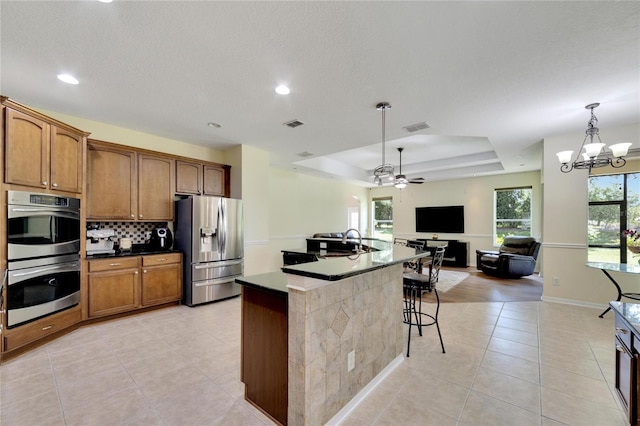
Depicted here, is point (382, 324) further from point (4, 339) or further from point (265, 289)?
point (4, 339)

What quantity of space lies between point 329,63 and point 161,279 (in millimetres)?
3687

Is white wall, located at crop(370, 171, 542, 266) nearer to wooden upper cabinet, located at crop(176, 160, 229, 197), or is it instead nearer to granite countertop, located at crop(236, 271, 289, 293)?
wooden upper cabinet, located at crop(176, 160, 229, 197)

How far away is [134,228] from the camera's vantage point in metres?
4.28

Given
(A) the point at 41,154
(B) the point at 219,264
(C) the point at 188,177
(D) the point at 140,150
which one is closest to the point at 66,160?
(A) the point at 41,154

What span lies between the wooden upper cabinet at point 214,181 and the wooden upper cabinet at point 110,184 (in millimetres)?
1084

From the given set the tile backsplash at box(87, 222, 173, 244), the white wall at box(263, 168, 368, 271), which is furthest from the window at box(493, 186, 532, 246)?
the tile backsplash at box(87, 222, 173, 244)

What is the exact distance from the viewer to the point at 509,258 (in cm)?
614

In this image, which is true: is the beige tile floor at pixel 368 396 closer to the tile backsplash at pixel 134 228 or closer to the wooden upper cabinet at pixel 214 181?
the tile backsplash at pixel 134 228

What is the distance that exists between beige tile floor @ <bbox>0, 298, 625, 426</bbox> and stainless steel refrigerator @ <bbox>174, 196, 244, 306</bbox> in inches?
33.0

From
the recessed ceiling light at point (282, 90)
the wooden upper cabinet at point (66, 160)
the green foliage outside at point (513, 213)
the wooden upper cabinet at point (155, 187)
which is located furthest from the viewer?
the green foliage outside at point (513, 213)

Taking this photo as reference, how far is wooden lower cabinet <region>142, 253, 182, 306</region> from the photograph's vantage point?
3.86 m

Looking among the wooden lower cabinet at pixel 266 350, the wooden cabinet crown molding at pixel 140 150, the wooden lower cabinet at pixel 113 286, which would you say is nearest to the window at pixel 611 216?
the wooden lower cabinet at pixel 266 350

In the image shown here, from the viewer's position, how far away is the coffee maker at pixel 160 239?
4.30 m

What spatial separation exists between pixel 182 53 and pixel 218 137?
227 cm
